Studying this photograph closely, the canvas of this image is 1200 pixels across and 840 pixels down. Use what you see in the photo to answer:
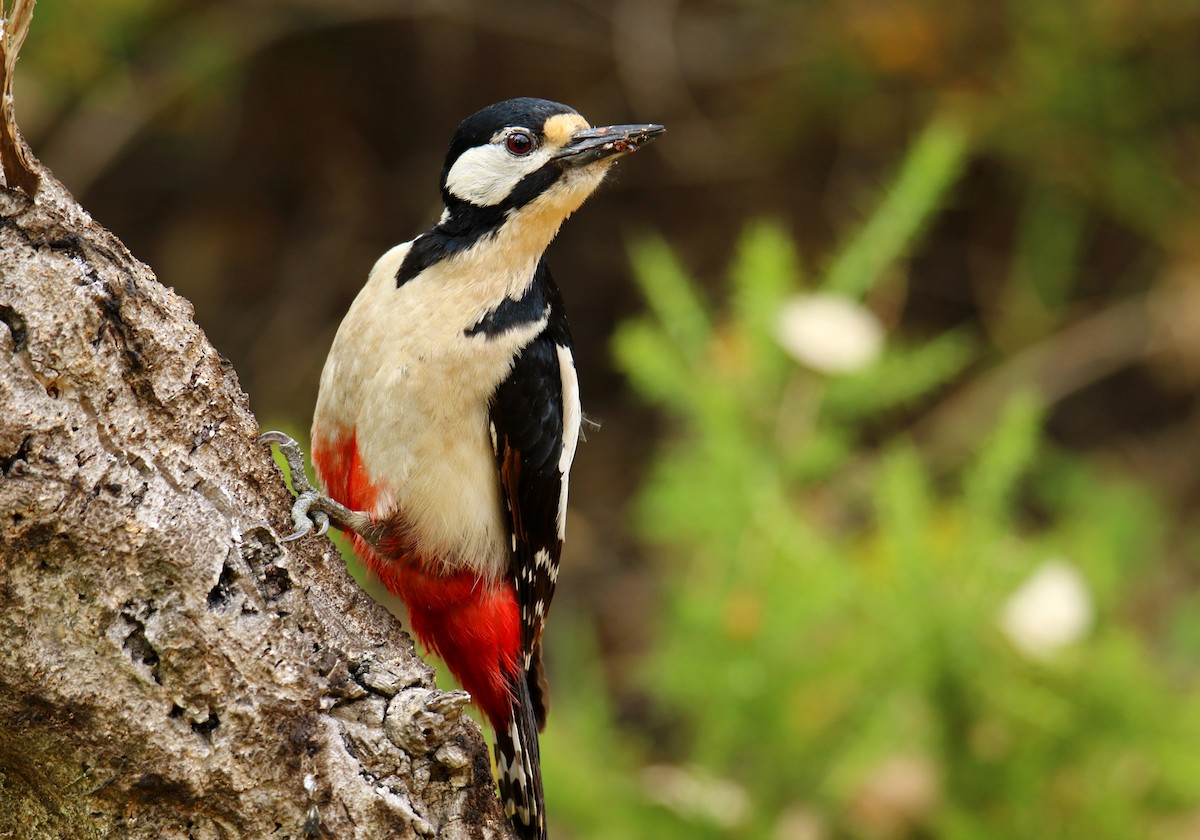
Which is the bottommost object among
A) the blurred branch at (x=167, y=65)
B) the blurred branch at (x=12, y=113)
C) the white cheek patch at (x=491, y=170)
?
the blurred branch at (x=12, y=113)

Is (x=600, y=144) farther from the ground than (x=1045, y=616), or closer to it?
closer to it

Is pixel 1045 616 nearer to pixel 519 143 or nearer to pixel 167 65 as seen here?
pixel 519 143

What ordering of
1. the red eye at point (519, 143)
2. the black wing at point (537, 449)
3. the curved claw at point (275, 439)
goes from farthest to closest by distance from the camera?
1. the red eye at point (519, 143)
2. the black wing at point (537, 449)
3. the curved claw at point (275, 439)

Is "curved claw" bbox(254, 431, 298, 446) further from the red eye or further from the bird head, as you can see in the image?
the red eye

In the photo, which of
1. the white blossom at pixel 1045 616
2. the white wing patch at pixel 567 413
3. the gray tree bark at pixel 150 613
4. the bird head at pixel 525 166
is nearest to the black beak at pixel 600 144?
the bird head at pixel 525 166

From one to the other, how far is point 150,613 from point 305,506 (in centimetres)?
53

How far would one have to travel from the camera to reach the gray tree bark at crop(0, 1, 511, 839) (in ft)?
5.54

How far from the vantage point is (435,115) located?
22.1 feet

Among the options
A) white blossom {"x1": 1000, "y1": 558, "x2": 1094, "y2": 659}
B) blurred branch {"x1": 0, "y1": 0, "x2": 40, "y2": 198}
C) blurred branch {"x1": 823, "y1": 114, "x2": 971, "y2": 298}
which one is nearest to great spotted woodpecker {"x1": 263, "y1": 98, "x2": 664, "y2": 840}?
blurred branch {"x1": 0, "y1": 0, "x2": 40, "y2": 198}

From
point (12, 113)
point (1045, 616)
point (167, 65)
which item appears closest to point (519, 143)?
point (12, 113)

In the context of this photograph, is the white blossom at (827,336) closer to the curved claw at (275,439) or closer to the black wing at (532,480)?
the black wing at (532,480)

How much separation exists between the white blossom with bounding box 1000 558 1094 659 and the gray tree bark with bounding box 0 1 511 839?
2.17m

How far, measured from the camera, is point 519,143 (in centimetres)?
276

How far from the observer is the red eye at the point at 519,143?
2.76 meters
